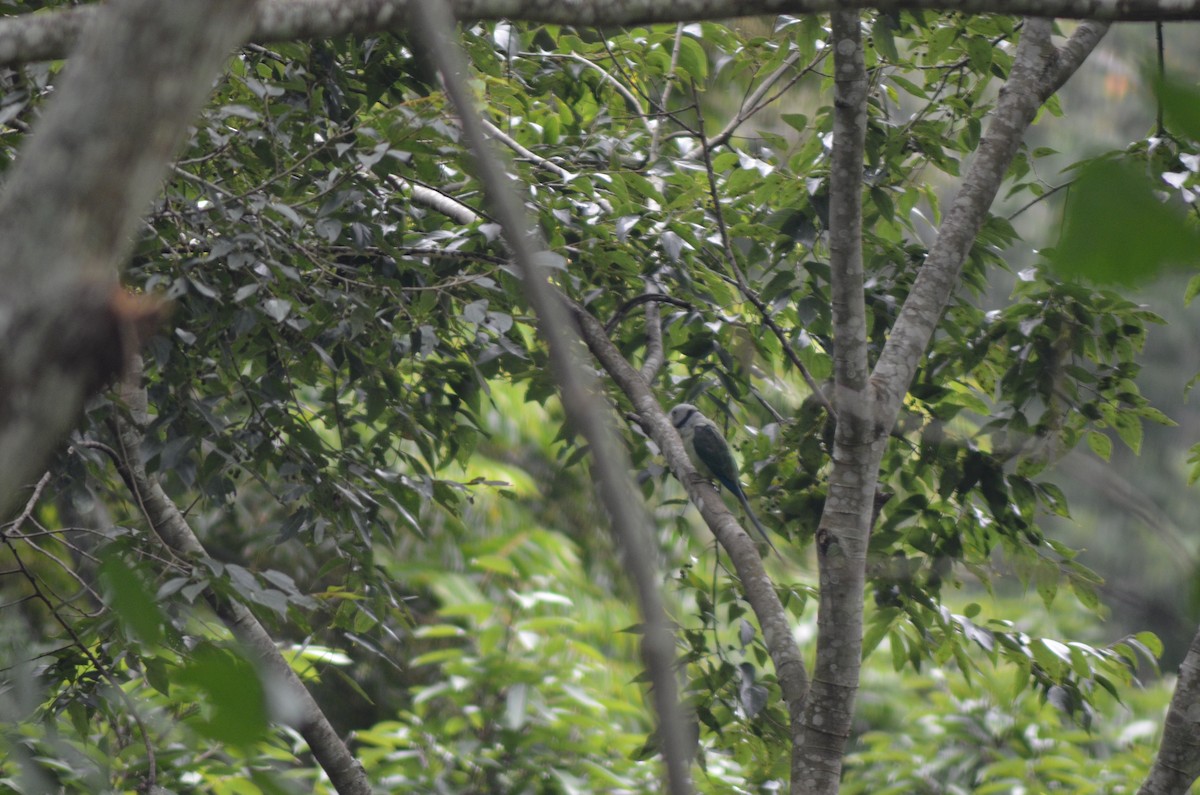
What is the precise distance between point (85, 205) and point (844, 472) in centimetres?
150

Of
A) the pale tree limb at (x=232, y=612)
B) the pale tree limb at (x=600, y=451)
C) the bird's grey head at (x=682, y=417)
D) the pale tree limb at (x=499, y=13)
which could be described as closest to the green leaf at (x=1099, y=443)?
the pale tree limb at (x=499, y=13)

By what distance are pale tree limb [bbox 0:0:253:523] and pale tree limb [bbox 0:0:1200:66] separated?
907mm

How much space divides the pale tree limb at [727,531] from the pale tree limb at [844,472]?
0.19 ft

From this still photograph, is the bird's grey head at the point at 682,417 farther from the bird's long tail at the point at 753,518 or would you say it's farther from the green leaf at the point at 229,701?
the green leaf at the point at 229,701

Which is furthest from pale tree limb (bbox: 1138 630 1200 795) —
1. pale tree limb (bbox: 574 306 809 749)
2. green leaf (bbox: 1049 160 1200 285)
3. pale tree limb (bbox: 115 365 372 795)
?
green leaf (bbox: 1049 160 1200 285)

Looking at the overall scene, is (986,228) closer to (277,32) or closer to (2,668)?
(277,32)

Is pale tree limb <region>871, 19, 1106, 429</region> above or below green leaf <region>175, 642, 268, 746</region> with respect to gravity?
above

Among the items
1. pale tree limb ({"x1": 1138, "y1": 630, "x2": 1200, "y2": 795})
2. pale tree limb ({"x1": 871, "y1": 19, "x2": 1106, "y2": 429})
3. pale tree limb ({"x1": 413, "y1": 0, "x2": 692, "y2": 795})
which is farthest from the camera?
pale tree limb ({"x1": 871, "y1": 19, "x2": 1106, "y2": 429})

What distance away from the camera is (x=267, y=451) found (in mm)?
2402

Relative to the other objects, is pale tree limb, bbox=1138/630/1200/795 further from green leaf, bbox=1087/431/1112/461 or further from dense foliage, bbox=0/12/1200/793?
green leaf, bbox=1087/431/1112/461

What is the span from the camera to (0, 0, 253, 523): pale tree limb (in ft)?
1.70

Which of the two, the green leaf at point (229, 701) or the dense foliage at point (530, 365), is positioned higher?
the dense foliage at point (530, 365)

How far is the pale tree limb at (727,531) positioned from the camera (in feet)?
6.04

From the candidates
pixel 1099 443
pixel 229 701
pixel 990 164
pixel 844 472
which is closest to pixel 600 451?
pixel 229 701
